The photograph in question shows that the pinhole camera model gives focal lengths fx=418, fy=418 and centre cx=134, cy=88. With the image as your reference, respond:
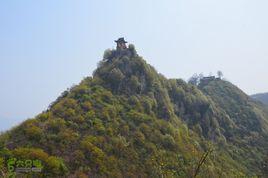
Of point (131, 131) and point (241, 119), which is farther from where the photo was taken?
point (241, 119)

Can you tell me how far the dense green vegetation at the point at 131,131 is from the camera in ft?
135

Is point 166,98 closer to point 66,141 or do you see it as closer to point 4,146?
point 66,141

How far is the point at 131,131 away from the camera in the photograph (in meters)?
50.6

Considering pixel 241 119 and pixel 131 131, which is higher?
pixel 241 119

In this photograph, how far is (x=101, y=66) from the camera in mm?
62812

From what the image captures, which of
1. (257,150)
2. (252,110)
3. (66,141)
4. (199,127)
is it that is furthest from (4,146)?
(252,110)

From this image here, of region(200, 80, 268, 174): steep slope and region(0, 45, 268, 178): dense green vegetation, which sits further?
region(200, 80, 268, 174): steep slope

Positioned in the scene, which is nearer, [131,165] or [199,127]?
[131,165]

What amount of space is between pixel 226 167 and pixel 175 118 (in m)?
10.3

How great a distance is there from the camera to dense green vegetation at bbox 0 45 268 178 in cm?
4116

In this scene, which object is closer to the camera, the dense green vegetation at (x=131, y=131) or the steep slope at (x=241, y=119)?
the dense green vegetation at (x=131, y=131)

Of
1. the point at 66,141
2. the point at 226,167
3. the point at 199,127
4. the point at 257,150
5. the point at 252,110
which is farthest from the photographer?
the point at 252,110

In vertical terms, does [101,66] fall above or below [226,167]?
above

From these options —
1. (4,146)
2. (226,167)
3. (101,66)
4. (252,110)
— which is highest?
(101,66)
